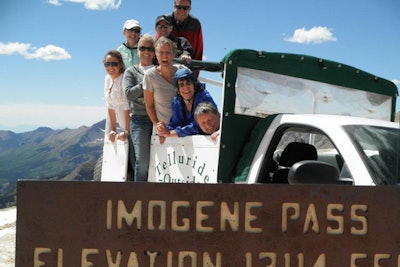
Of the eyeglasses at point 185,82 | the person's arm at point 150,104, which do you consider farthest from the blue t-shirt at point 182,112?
the person's arm at point 150,104

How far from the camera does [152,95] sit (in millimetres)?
5855

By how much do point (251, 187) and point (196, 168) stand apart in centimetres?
235

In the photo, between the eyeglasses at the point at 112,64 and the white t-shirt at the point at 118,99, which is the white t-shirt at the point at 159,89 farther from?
the eyeglasses at the point at 112,64

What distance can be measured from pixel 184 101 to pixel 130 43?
1980 millimetres

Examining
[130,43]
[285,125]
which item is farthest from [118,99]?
[285,125]

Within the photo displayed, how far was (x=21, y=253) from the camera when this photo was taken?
263 cm

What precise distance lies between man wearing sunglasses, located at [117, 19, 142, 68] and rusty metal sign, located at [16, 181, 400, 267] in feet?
15.4

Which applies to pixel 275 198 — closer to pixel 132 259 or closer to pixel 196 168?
pixel 132 259

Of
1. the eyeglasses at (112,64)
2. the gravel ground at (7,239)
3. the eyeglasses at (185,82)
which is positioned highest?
the eyeglasses at (112,64)

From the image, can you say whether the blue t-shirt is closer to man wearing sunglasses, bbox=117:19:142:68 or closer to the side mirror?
man wearing sunglasses, bbox=117:19:142:68

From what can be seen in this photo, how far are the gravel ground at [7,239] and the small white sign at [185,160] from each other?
71.5 inches

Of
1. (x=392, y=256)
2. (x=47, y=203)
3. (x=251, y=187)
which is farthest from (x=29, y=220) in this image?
(x=392, y=256)

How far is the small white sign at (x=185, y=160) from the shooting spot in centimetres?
479

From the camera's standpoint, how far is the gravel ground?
8086 mm
